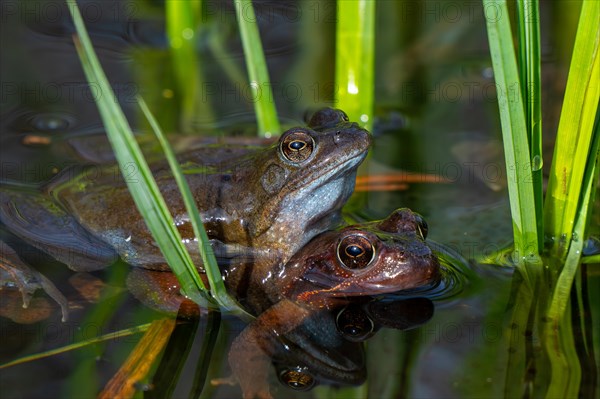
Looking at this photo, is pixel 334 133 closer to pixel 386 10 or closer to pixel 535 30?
pixel 535 30

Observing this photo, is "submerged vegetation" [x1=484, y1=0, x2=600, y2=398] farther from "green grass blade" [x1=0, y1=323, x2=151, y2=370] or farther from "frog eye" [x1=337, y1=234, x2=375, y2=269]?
"green grass blade" [x1=0, y1=323, x2=151, y2=370]

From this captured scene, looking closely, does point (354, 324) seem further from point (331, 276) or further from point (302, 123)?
point (302, 123)

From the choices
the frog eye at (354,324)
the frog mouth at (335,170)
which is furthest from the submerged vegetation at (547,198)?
the frog mouth at (335,170)

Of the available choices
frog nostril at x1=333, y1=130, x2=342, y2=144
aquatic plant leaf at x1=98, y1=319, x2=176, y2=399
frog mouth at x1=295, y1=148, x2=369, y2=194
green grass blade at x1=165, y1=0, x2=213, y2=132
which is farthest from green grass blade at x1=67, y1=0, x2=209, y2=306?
green grass blade at x1=165, y1=0, x2=213, y2=132

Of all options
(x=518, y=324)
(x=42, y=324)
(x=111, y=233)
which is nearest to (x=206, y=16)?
(x=111, y=233)

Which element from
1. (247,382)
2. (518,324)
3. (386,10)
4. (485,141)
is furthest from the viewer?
(386,10)

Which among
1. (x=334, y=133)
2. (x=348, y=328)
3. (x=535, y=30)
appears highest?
(x=535, y=30)

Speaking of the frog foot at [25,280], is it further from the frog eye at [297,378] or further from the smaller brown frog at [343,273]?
the frog eye at [297,378]
